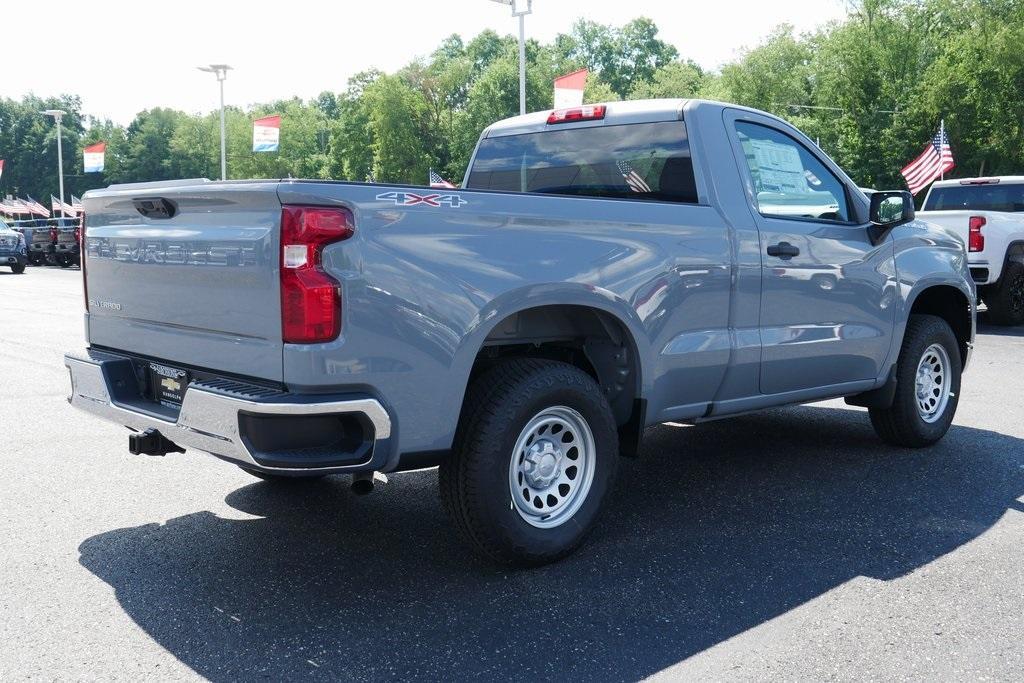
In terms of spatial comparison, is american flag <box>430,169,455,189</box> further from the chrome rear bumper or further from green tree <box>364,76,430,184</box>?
green tree <box>364,76,430,184</box>

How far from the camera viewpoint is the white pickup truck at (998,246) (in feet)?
43.2

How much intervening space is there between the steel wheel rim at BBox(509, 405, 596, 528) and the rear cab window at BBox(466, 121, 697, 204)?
1275 mm

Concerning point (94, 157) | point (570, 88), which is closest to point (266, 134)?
point (570, 88)

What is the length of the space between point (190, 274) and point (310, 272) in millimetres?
702

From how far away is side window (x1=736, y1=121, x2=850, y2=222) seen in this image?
A: 16.8ft

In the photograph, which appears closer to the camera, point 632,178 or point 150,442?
point 150,442

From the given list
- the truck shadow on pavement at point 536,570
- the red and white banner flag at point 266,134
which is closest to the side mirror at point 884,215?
the truck shadow on pavement at point 536,570

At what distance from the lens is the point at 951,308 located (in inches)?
262

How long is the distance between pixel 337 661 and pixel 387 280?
1282mm

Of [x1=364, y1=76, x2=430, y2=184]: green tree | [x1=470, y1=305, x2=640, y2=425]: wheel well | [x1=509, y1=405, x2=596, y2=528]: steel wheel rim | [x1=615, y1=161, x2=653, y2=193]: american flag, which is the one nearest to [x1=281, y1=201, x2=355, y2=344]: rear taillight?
[x1=470, y1=305, x2=640, y2=425]: wheel well

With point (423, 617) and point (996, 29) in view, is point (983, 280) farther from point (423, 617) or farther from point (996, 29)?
point (996, 29)

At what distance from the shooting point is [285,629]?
11.6 ft

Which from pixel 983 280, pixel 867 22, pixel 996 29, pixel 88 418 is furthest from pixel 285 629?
pixel 867 22

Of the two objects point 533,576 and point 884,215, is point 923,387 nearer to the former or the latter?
point 884,215
